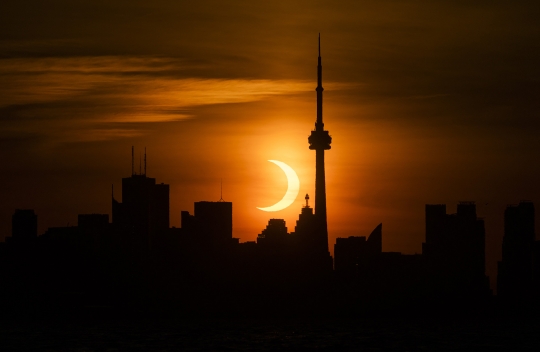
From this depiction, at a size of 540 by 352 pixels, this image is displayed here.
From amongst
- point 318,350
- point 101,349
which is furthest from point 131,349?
point 318,350

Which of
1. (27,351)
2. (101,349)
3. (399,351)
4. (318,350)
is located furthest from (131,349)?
(399,351)

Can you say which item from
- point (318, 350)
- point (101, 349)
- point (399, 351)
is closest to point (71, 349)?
point (101, 349)

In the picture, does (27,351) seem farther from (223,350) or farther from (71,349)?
(223,350)

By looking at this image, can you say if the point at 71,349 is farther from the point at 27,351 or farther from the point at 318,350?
the point at 318,350

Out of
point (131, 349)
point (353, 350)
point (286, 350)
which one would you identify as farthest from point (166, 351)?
point (353, 350)

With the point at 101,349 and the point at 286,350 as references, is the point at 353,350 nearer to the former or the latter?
the point at 286,350
